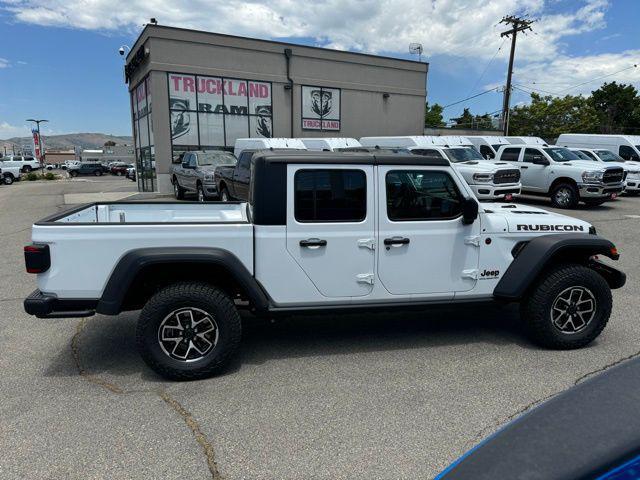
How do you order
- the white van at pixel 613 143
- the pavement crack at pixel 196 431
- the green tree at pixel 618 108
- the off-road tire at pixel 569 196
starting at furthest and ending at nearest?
1. the green tree at pixel 618 108
2. the white van at pixel 613 143
3. the off-road tire at pixel 569 196
4. the pavement crack at pixel 196 431

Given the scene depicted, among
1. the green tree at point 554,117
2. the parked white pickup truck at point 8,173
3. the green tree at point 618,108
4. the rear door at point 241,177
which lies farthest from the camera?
the green tree at point 618,108

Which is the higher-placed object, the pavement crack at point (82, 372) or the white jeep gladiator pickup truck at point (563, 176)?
the white jeep gladiator pickup truck at point (563, 176)

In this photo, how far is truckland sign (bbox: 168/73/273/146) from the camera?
2133 centimetres

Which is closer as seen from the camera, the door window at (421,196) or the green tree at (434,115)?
the door window at (421,196)

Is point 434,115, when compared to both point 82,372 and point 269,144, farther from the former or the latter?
point 82,372

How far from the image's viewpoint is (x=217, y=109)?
22250 mm

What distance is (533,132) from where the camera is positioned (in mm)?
48781

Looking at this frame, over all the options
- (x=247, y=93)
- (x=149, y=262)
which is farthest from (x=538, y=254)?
(x=247, y=93)

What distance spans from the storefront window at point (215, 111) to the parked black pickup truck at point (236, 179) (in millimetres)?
7990

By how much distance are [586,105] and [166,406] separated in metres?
54.5

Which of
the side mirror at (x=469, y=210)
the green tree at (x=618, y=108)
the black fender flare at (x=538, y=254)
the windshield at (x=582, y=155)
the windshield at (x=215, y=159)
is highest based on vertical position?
the green tree at (x=618, y=108)

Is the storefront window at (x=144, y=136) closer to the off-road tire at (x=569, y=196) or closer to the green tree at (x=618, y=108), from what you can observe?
the off-road tire at (x=569, y=196)

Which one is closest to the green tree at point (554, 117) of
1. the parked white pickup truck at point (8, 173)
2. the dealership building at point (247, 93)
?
the dealership building at point (247, 93)

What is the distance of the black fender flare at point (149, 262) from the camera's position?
11.4 feet
